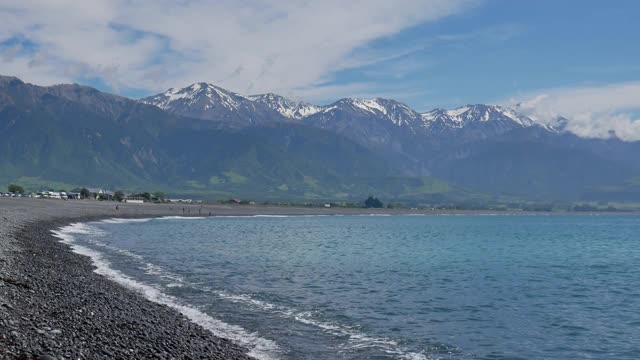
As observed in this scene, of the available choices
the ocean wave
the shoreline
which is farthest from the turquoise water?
the shoreline

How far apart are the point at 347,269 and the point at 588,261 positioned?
29776mm

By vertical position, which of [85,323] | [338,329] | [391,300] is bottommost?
[338,329]

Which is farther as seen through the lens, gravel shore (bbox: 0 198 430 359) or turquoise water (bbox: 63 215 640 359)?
turquoise water (bbox: 63 215 640 359)

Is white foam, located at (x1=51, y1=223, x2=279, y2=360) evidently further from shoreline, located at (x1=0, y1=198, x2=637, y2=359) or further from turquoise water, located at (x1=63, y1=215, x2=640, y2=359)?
shoreline, located at (x1=0, y1=198, x2=637, y2=359)

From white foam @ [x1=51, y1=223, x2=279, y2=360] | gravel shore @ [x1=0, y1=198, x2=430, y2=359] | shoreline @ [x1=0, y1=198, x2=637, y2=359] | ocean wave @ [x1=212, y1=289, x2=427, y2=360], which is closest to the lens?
gravel shore @ [x1=0, y1=198, x2=430, y2=359]

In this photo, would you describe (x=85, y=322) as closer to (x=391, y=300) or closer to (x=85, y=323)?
(x=85, y=323)

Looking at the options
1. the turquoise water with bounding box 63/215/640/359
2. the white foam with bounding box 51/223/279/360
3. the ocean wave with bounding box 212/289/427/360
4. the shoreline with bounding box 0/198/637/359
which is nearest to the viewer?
the shoreline with bounding box 0/198/637/359

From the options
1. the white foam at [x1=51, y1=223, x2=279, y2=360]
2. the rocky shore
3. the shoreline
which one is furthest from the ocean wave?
the rocky shore

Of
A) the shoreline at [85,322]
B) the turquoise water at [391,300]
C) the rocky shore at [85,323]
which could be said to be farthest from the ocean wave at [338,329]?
the rocky shore at [85,323]

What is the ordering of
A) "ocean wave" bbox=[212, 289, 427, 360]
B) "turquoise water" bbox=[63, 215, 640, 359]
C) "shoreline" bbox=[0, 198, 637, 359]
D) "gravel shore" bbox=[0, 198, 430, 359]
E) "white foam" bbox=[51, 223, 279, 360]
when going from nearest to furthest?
"gravel shore" bbox=[0, 198, 430, 359]
"shoreline" bbox=[0, 198, 637, 359]
"white foam" bbox=[51, 223, 279, 360]
"ocean wave" bbox=[212, 289, 427, 360]
"turquoise water" bbox=[63, 215, 640, 359]

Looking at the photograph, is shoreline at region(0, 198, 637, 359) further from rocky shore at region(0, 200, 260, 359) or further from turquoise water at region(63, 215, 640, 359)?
turquoise water at region(63, 215, 640, 359)

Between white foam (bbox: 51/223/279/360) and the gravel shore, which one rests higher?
the gravel shore

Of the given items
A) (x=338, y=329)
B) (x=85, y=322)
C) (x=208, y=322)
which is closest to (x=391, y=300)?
(x=338, y=329)

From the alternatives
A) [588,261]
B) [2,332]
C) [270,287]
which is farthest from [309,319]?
[588,261]
